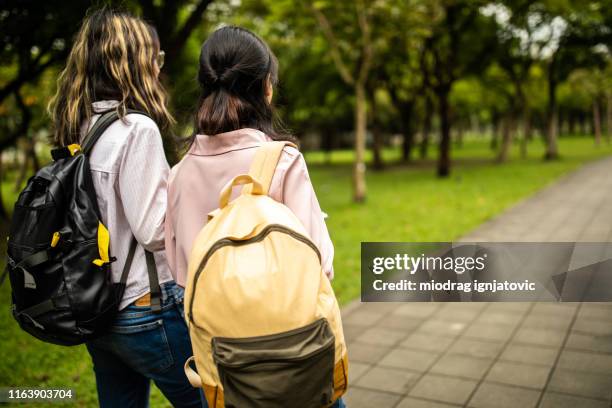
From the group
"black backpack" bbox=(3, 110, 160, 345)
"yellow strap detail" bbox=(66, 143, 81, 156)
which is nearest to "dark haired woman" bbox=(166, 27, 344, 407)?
"black backpack" bbox=(3, 110, 160, 345)

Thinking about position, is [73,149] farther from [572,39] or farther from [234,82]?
[572,39]

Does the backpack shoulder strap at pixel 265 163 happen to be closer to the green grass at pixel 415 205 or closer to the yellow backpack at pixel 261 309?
the yellow backpack at pixel 261 309

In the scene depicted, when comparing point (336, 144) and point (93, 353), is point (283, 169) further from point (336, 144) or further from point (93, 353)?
point (336, 144)

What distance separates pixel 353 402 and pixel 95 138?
242 centimetres

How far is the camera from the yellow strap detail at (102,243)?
1779 millimetres

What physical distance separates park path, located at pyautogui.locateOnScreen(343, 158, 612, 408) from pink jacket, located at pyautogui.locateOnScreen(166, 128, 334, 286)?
2.20m

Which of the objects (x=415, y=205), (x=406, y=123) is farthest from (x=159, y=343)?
(x=406, y=123)

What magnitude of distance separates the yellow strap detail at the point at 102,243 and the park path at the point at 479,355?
222 cm

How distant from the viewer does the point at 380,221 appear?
10.7 meters

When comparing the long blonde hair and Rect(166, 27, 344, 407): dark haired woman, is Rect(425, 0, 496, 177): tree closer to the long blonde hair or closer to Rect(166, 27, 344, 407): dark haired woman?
the long blonde hair

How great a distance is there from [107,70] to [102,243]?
60 centimetres

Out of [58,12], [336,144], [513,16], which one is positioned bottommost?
[336,144]

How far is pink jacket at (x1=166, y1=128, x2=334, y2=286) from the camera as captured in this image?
1.58 metres

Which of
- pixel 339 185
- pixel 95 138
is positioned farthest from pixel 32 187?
pixel 339 185
